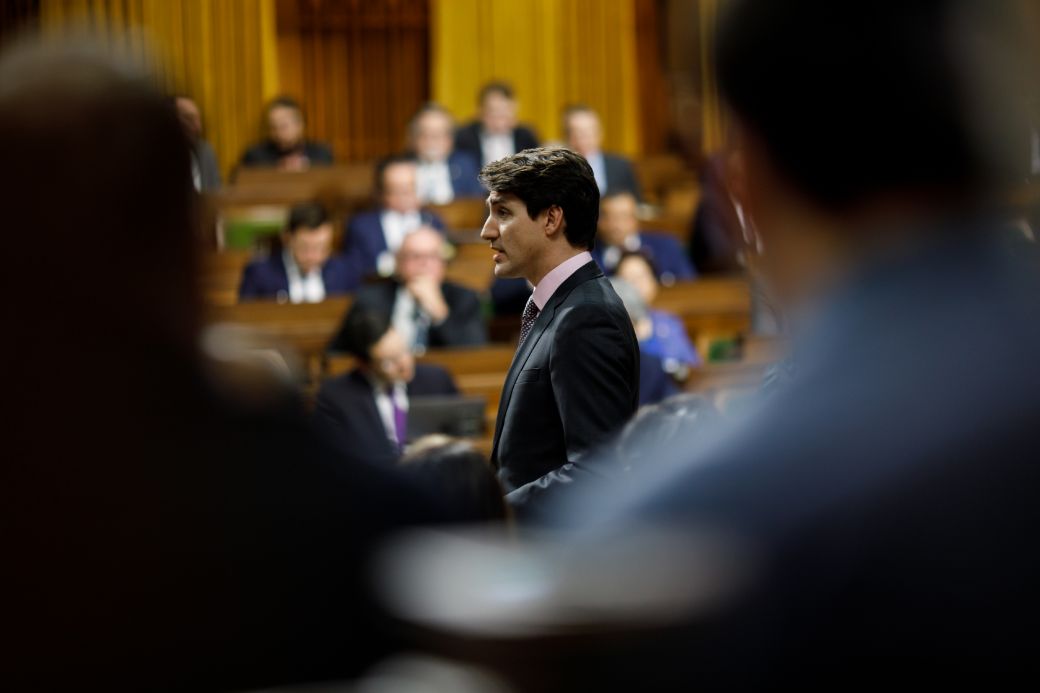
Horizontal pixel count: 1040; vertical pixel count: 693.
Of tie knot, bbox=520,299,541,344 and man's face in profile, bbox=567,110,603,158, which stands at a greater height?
man's face in profile, bbox=567,110,603,158

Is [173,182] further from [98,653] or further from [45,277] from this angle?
[98,653]

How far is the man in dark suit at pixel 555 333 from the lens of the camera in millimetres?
2721

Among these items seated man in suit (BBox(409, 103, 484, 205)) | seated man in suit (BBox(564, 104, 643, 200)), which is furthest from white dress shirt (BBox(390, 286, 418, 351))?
seated man in suit (BBox(564, 104, 643, 200))

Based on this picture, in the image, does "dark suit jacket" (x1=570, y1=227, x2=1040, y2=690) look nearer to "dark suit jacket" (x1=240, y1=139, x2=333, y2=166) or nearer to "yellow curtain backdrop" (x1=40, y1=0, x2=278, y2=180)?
"dark suit jacket" (x1=240, y1=139, x2=333, y2=166)

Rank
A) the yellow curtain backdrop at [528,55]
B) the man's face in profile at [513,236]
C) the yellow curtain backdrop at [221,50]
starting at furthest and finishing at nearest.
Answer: the yellow curtain backdrop at [528,55]
the yellow curtain backdrop at [221,50]
the man's face in profile at [513,236]

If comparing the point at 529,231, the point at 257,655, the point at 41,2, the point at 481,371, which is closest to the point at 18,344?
the point at 257,655

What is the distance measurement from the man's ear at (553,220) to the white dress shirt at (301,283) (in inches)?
194

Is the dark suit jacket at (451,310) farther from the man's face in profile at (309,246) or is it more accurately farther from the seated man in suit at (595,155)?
the seated man in suit at (595,155)

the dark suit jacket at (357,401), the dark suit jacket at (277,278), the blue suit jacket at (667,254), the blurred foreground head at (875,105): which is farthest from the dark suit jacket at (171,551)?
the blue suit jacket at (667,254)

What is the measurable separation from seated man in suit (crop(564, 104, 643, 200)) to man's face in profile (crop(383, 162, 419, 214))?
130cm

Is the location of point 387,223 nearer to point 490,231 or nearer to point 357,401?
point 357,401

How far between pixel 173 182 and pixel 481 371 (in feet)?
18.4

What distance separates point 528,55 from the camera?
11758mm

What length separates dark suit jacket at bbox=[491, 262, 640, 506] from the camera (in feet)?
8.91
